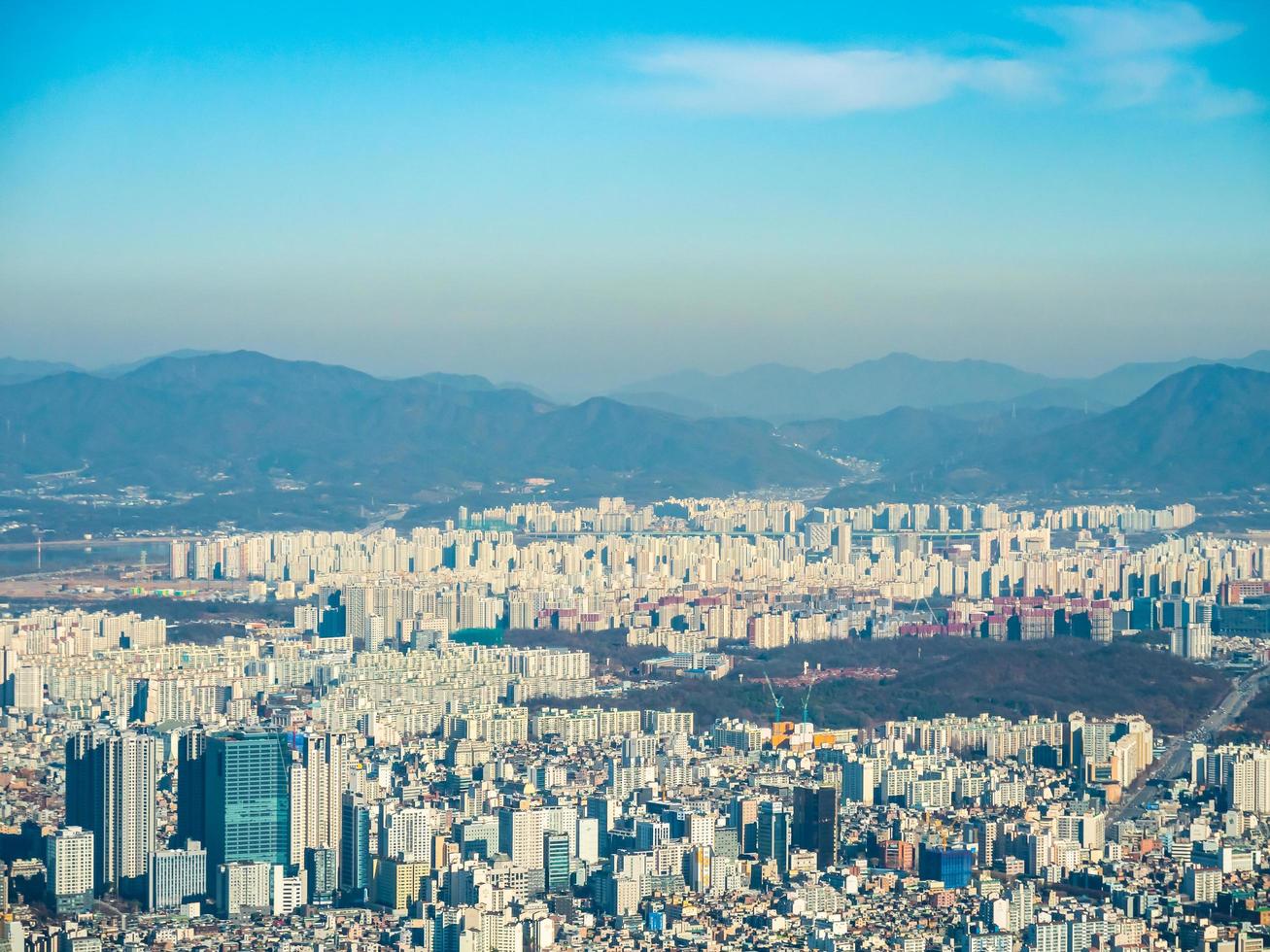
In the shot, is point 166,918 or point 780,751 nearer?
point 166,918

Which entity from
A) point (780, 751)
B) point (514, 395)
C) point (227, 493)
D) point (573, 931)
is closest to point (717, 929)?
Result: point (573, 931)

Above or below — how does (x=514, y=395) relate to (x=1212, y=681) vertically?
above

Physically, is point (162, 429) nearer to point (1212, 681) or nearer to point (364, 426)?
point (364, 426)

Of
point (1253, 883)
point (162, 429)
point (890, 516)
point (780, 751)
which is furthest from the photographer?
point (162, 429)

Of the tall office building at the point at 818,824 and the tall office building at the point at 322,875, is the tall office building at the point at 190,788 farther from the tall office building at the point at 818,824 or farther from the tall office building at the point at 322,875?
the tall office building at the point at 818,824

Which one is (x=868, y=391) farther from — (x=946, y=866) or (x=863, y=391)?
(x=946, y=866)

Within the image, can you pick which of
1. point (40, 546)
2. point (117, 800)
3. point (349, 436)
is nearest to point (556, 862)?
point (117, 800)

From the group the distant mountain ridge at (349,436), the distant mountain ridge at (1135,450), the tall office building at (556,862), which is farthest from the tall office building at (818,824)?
the distant mountain ridge at (349,436)
